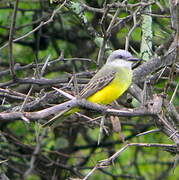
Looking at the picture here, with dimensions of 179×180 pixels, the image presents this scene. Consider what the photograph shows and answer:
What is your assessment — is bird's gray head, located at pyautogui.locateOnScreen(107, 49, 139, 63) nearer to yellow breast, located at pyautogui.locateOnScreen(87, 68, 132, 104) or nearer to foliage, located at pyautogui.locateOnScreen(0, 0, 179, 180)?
foliage, located at pyautogui.locateOnScreen(0, 0, 179, 180)

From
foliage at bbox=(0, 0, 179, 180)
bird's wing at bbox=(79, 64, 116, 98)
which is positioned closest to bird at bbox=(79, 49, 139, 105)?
bird's wing at bbox=(79, 64, 116, 98)

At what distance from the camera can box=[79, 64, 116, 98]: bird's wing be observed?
5078mm

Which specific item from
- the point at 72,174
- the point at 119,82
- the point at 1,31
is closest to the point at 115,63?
the point at 119,82

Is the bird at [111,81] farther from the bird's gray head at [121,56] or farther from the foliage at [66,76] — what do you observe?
the foliage at [66,76]

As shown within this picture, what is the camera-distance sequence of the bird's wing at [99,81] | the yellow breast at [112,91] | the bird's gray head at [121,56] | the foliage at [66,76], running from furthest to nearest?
the foliage at [66,76] < the bird's gray head at [121,56] < the yellow breast at [112,91] < the bird's wing at [99,81]

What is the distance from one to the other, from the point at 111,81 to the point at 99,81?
229mm

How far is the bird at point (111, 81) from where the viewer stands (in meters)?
5.14

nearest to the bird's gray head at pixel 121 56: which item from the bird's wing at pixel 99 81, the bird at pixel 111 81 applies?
the bird at pixel 111 81

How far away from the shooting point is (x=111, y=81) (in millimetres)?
5527

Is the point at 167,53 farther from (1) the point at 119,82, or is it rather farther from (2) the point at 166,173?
(2) the point at 166,173

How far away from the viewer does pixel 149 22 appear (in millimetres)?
5375

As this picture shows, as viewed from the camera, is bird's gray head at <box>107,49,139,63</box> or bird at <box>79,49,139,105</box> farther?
bird's gray head at <box>107,49,139,63</box>

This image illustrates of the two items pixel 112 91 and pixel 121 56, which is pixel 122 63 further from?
pixel 112 91

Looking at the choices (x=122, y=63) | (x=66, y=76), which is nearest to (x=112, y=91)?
(x=122, y=63)
